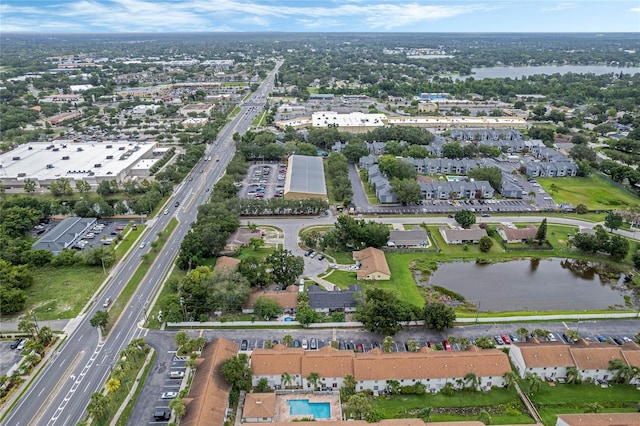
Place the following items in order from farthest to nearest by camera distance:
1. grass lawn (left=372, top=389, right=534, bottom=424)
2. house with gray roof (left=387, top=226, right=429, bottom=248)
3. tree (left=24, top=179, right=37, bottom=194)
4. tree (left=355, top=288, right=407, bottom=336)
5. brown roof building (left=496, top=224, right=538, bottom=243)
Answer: tree (left=24, top=179, right=37, bottom=194), brown roof building (left=496, top=224, right=538, bottom=243), house with gray roof (left=387, top=226, right=429, bottom=248), tree (left=355, top=288, right=407, bottom=336), grass lawn (left=372, top=389, right=534, bottom=424)

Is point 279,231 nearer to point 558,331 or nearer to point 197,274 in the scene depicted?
point 197,274

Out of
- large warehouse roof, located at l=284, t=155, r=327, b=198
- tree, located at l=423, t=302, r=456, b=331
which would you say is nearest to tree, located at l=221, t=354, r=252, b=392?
tree, located at l=423, t=302, r=456, b=331

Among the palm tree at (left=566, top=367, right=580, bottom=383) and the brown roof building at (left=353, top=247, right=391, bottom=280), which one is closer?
the palm tree at (left=566, top=367, right=580, bottom=383)

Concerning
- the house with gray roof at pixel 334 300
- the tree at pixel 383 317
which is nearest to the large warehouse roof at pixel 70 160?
the house with gray roof at pixel 334 300

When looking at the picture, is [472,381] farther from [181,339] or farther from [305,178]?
[305,178]

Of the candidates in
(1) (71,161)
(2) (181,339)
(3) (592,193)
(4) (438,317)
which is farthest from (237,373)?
(3) (592,193)

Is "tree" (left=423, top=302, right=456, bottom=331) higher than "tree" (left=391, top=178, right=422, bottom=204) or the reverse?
the reverse

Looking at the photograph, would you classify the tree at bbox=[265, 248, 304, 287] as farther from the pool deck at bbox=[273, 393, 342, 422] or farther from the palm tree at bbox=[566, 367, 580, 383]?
the palm tree at bbox=[566, 367, 580, 383]

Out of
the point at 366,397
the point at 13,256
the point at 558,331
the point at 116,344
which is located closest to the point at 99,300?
the point at 116,344
